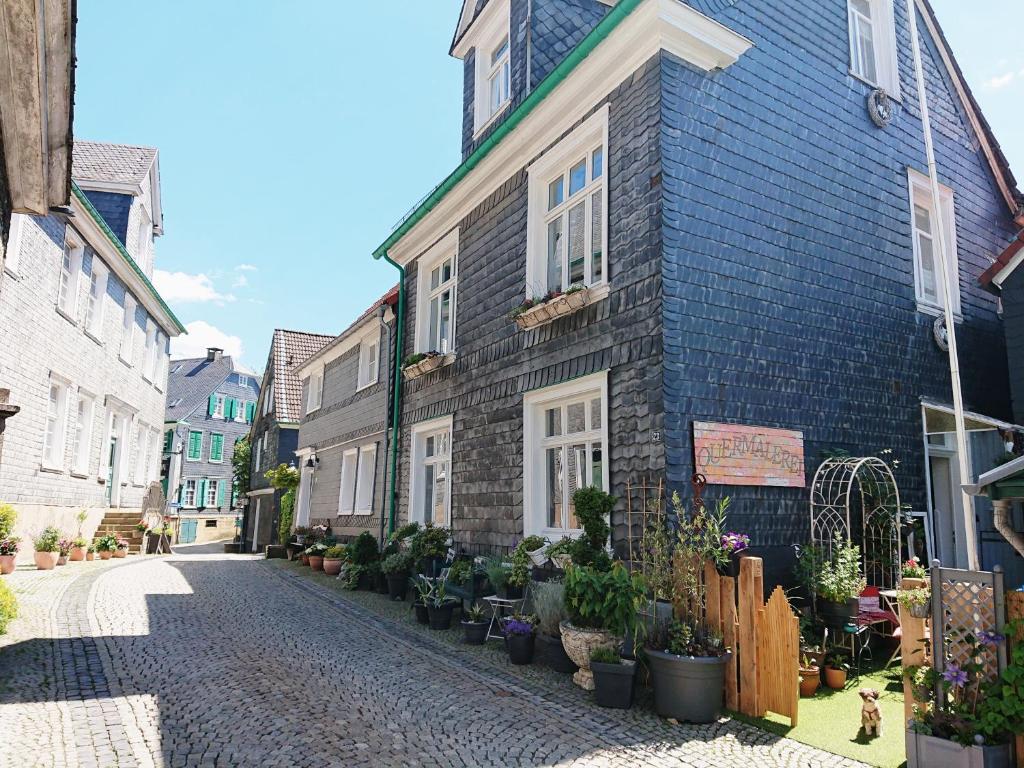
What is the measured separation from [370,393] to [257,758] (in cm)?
1123

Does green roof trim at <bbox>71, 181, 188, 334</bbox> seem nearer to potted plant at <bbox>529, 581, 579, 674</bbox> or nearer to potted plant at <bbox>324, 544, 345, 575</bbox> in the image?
potted plant at <bbox>324, 544, 345, 575</bbox>

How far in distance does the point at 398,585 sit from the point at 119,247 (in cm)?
1202

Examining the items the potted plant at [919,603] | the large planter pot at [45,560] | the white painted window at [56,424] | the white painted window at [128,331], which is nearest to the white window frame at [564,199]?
the potted plant at [919,603]

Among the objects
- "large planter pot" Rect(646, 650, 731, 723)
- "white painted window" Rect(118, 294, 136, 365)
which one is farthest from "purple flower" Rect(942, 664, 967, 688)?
Result: "white painted window" Rect(118, 294, 136, 365)

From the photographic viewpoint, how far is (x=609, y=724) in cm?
512

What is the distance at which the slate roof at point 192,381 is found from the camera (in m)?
40.3

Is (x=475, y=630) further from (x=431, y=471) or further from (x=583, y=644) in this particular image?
(x=431, y=471)

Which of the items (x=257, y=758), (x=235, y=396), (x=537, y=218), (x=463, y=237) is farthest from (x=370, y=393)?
(x=235, y=396)

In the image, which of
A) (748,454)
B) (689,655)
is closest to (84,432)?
(748,454)

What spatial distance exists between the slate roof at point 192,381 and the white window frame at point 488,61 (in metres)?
32.7

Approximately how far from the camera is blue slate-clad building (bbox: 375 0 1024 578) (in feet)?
23.6

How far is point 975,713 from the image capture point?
406 cm

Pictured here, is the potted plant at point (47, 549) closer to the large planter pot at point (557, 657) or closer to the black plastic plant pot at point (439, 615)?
the black plastic plant pot at point (439, 615)

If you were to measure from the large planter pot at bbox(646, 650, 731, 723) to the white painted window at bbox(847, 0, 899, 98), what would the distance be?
27.4 ft
